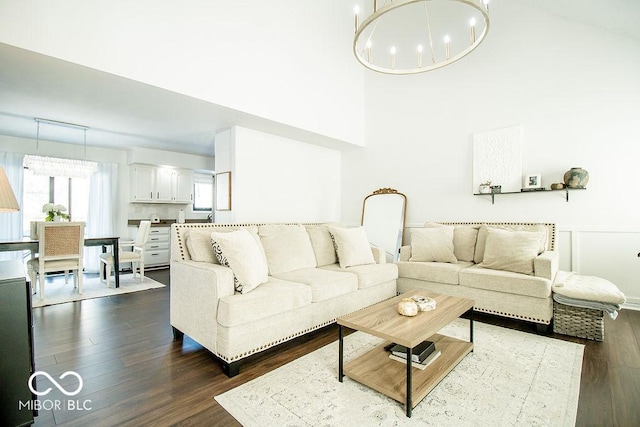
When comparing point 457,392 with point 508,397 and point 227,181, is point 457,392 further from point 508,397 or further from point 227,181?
point 227,181

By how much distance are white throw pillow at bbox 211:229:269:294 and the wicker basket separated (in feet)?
8.38

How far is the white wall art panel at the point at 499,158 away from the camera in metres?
3.82

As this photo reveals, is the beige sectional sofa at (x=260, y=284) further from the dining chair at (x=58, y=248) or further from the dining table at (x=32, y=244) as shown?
the dining table at (x=32, y=244)

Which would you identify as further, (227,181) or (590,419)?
(227,181)

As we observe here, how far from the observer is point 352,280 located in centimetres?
285

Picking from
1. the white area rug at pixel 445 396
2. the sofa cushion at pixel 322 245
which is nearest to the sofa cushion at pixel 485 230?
the white area rug at pixel 445 396

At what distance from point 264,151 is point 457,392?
12.3 feet

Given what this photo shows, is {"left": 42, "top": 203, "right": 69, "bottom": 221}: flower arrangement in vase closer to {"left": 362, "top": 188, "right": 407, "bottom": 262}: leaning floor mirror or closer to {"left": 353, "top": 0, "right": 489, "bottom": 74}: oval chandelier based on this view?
{"left": 362, "top": 188, "right": 407, "bottom": 262}: leaning floor mirror

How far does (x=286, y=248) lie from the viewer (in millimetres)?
3021

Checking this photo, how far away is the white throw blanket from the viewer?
7.58 ft

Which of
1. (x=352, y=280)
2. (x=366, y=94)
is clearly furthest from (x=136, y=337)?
(x=366, y=94)

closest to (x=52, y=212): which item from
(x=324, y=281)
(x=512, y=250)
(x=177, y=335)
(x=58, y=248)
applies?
(x=58, y=248)

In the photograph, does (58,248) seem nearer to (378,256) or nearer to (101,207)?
(101,207)

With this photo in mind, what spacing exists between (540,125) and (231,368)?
14.0ft
